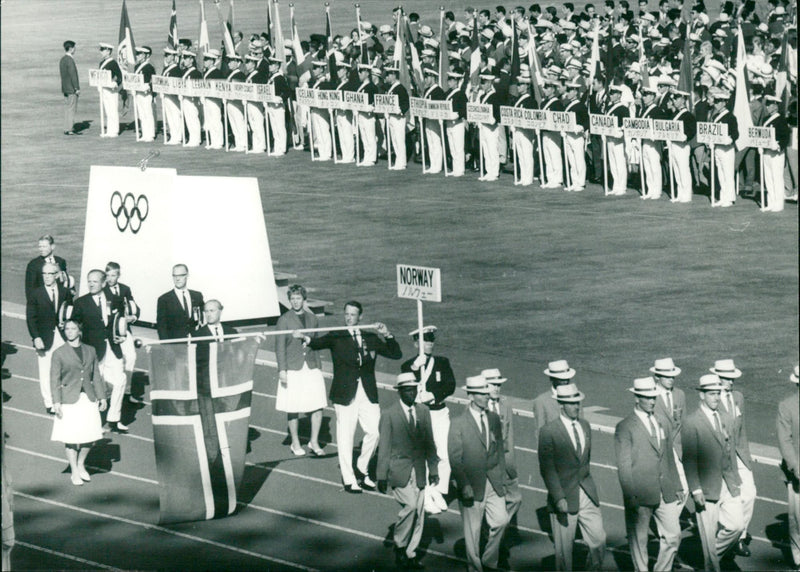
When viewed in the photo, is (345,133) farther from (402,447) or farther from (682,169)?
(402,447)

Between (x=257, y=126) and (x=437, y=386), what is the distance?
14.9 metres

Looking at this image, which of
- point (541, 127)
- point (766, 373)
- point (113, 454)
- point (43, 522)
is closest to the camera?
point (43, 522)

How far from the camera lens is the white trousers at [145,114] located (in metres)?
26.9

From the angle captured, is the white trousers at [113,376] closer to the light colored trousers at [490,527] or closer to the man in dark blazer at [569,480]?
the light colored trousers at [490,527]

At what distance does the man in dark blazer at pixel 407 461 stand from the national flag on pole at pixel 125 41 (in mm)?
13575

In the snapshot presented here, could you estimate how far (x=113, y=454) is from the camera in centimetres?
1541

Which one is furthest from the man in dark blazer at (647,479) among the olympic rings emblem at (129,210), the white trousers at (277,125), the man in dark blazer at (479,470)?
the white trousers at (277,125)

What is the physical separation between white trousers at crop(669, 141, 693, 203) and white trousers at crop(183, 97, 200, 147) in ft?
25.7

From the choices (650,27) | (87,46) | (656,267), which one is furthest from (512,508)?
(650,27)

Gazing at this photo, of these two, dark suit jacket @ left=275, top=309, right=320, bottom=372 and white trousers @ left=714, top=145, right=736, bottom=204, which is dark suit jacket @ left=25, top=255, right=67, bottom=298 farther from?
white trousers @ left=714, top=145, right=736, bottom=204

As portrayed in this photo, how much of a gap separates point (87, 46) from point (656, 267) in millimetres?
9708

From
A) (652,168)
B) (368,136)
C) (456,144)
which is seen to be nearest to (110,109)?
(368,136)

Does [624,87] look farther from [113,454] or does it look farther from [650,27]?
[113,454]

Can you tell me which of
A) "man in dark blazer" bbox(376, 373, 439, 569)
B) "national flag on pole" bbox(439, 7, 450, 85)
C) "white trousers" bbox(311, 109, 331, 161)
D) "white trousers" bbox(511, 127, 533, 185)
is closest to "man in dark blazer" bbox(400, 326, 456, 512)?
"man in dark blazer" bbox(376, 373, 439, 569)
